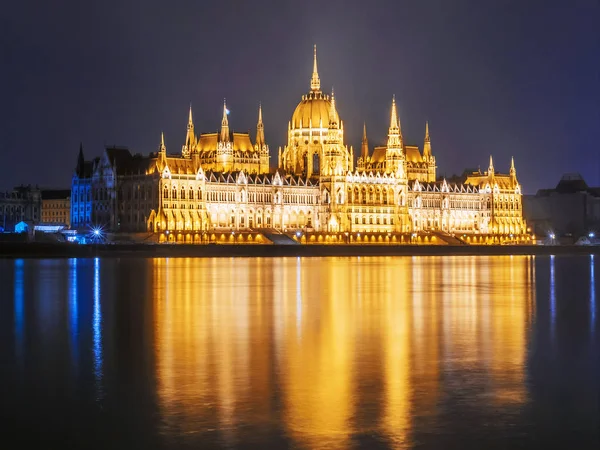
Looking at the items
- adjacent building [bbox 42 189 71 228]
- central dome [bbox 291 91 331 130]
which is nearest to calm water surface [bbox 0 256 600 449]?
central dome [bbox 291 91 331 130]

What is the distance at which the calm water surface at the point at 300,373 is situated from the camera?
16.2m

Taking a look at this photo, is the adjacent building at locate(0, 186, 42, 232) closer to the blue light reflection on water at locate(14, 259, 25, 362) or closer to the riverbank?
the riverbank

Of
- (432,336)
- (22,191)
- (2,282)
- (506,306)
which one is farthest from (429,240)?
(432,336)

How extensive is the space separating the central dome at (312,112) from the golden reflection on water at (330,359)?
11466 cm

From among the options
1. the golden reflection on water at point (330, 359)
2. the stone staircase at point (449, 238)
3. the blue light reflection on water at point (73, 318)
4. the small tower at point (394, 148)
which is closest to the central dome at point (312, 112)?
the small tower at point (394, 148)

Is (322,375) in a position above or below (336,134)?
below

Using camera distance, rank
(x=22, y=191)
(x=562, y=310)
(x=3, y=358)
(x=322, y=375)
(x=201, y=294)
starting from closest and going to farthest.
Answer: (x=322, y=375), (x=3, y=358), (x=562, y=310), (x=201, y=294), (x=22, y=191)

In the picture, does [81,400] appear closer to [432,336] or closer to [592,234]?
[432,336]

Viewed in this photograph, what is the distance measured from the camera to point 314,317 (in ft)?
112

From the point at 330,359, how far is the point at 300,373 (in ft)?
7.04

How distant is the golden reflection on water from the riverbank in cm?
6809

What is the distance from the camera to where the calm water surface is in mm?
16188

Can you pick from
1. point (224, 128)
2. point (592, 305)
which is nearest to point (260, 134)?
point (224, 128)

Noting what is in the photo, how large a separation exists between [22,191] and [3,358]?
15558cm
